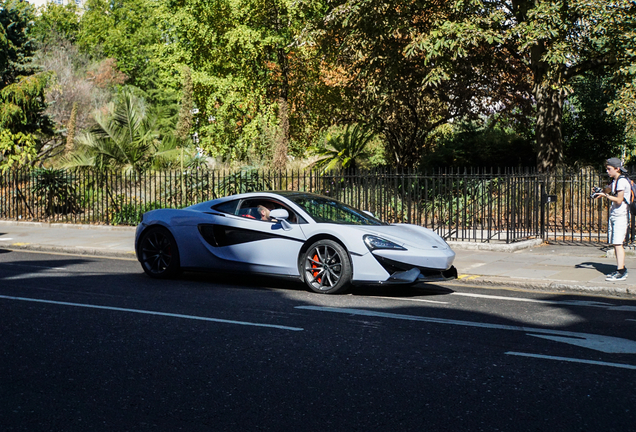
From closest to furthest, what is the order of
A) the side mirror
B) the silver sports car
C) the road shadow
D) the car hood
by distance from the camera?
the silver sports car
the car hood
the side mirror
the road shadow

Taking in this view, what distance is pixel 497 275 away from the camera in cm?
1059

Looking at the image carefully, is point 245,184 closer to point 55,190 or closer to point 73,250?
point 73,250

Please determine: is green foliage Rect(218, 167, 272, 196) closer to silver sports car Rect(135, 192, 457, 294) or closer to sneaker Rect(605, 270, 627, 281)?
silver sports car Rect(135, 192, 457, 294)

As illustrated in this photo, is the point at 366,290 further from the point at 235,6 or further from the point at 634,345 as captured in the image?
the point at 235,6

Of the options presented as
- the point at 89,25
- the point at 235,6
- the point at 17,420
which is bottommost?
the point at 17,420

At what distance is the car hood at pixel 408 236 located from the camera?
8.71 metres

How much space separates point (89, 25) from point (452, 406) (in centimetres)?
6997

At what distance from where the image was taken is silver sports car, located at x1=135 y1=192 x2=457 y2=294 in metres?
8.58

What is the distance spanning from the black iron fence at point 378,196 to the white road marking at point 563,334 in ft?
25.9

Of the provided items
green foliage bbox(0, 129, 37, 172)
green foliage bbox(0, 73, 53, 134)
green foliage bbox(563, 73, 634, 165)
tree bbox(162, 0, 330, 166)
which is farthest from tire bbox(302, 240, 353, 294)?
green foliage bbox(0, 73, 53, 134)

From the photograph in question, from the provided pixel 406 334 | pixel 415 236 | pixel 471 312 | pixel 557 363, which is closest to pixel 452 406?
pixel 557 363

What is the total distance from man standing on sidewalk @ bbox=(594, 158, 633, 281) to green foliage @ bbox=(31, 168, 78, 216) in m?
17.0

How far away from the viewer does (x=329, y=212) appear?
31.7 feet

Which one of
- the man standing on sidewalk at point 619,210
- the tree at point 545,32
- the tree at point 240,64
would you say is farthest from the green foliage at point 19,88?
the man standing on sidewalk at point 619,210
